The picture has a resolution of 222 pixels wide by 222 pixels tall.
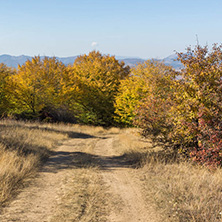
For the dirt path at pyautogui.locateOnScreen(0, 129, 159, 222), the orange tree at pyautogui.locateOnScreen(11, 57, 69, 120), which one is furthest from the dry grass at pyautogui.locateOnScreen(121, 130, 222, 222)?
the orange tree at pyautogui.locateOnScreen(11, 57, 69, 120)

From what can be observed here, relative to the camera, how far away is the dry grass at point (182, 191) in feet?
16.4

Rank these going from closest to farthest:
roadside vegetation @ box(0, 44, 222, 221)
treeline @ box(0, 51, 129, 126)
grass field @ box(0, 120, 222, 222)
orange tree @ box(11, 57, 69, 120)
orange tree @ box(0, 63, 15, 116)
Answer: grass field @ box(0, 120, 222, 222), roadside vegetation @ box(0, 44, 222, 221), orange tree @ box(0, 63, 15, 116), orange tree @ box(11, 57, 69, 120), treeline @ box(0, 51, 129, 126)

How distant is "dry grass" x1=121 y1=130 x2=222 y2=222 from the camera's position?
5004 mm

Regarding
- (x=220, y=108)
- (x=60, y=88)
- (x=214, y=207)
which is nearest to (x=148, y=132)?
(x=220, y=108)

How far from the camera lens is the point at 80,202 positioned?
5.73m

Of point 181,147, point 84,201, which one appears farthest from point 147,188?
point 181,147

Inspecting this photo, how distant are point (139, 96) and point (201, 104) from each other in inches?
715

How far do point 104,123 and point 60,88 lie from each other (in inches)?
380

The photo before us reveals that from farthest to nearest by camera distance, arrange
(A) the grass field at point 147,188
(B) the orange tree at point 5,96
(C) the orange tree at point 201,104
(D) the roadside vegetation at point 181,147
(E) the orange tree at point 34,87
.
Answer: (E) the orange tree at point 34,87, (B) the orange tree at point 5,96, (C) the orange tree at point 201,104, (D) the roadside vegetation at point 181,147, (A) the grass field at point 147,188

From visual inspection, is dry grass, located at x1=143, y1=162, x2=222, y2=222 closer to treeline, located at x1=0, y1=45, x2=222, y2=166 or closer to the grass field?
the grass field

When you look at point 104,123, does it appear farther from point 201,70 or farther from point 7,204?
point 7,204

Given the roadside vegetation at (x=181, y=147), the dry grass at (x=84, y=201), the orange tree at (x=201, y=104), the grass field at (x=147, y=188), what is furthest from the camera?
the orange tree at (x=201, y=104)

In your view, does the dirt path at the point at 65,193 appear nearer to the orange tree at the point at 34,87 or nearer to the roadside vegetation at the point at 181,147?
the roadside vegetation at the point at 181,147

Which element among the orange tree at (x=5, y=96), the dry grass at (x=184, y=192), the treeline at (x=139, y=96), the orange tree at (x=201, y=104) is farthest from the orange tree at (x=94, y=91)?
the dry grass at (x=184, y=192)
